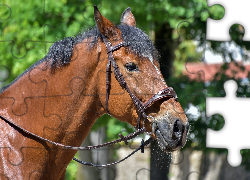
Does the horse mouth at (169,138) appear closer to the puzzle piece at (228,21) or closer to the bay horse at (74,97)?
the bay horse at (74,97)

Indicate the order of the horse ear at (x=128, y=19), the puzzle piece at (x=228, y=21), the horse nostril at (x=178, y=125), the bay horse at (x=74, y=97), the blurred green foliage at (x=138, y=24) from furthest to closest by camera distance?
1. the blurred green foliage at (x=138, y=24)
2. the puzzle piece at (x=228, y=21)
3. the horse ear at (x=128, y=19)
4. the bay horse at (x=74, y=97)
5. the horse nostril at (x=178, y=125)

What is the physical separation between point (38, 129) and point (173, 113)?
4.33ft

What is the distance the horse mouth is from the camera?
3.01 meters

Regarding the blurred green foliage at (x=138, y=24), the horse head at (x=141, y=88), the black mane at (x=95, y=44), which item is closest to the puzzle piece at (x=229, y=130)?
the horse head at (x=141, y=88)

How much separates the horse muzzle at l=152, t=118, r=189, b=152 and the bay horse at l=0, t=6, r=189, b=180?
0.04 metres

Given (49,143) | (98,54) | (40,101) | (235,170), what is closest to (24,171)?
(49,143)

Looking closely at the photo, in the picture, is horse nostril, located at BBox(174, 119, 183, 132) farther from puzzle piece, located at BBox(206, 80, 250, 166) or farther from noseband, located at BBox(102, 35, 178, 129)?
puzzle piece, located at BBox(206, 80, 250, 166)

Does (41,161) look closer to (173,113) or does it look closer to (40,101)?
(40,101)

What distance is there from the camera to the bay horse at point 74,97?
3137 mm

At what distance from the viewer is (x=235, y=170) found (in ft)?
26.9

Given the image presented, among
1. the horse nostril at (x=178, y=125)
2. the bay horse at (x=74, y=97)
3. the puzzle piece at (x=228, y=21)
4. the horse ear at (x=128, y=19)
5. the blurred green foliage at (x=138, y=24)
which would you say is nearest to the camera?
the horse nostril at (x=178, y=125)

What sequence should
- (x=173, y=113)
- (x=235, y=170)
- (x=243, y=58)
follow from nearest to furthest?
1. (x=173, y=113)
2. (x=243, y=58)
3. (x=235, y=170)

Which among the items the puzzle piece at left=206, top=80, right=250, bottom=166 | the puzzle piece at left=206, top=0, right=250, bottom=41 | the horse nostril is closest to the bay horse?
the horse nostril

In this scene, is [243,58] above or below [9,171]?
above
